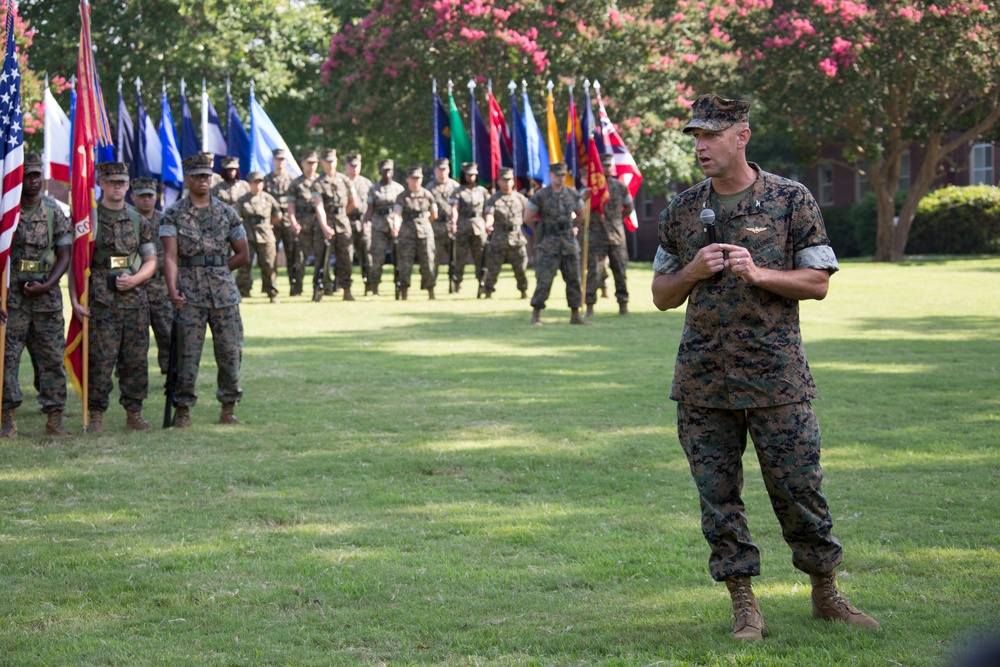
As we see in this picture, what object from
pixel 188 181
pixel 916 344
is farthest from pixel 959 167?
pixel 188 181

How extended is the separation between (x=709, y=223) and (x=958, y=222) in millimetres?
34182

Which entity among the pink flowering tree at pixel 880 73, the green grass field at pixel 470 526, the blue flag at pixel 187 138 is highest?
the pink flowering tree at pixel 880 73

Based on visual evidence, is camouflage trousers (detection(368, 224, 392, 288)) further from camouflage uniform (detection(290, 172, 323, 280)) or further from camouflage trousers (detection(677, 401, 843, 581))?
camouflage trousers (detection(677, 401, 843, 581))

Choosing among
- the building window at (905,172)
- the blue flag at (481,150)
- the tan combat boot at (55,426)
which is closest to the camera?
the tan combat boot at (55,426)

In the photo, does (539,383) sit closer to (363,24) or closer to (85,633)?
(85,633)

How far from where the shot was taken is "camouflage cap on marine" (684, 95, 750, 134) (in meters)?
4.99

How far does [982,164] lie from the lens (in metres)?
41.5

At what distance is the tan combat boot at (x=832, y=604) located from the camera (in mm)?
5117

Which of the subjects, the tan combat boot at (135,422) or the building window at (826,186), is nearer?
the tan combat boot at (135,422)

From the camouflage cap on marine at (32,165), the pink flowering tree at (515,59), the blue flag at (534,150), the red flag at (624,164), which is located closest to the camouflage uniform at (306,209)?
the blue flag at (534,150)

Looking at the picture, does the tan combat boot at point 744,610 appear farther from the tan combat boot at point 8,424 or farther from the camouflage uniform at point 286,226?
the camouflage uniform at point 286,226

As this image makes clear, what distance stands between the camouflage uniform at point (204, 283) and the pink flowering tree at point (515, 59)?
22555 millimetres

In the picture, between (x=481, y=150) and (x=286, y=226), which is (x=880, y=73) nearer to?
(x=481, y=150)

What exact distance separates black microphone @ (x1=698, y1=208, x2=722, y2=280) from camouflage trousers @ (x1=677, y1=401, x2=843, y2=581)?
60 cm
